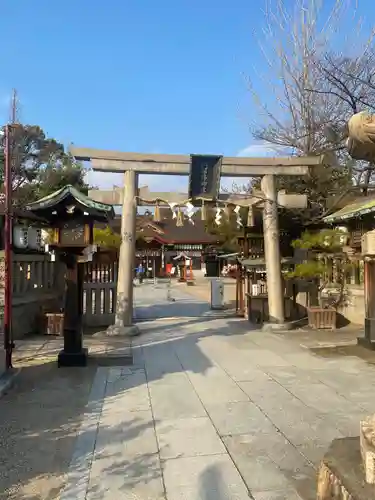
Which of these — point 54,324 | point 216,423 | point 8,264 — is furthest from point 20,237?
point 216,423

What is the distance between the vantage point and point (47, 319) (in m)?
11.0

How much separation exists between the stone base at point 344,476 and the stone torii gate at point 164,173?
27.3 feet

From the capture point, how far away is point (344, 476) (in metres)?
2.81

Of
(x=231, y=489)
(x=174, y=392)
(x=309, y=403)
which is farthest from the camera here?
(x=174, y=392)

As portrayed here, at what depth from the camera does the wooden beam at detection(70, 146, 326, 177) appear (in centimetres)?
1116

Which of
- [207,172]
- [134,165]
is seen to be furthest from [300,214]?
[134,165]

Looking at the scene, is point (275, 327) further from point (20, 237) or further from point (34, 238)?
point (20, 237)

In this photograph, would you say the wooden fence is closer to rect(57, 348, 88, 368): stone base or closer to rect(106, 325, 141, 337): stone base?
rect(106, 325, 141, 337): stone base

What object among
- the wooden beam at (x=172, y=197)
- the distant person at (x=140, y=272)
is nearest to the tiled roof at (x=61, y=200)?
Result: the wooden beam at (x=172, y=197)

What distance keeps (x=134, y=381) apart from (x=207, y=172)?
6554 mm

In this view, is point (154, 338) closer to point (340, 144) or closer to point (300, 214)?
point (300, 214)

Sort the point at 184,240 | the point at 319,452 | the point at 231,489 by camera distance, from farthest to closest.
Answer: the point at 184,240
the point at 319,452
the point at 231,489

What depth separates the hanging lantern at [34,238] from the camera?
8125mm

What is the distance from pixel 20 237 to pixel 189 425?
15.6ft
